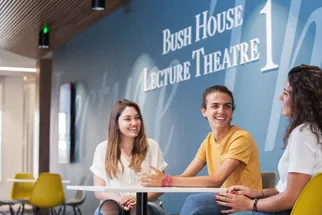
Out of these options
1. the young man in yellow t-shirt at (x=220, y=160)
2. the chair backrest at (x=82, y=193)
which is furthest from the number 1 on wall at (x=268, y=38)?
the chair backrest at (x=82, y=193)

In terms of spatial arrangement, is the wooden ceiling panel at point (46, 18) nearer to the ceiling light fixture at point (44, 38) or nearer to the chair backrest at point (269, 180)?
the ceiling light fixture at point (44, 38)

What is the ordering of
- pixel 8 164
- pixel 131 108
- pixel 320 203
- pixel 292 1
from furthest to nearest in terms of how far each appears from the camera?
pixel 8 164, pixel 292 1, pixel 131 108, pixel 320 203

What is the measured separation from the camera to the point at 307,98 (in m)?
2.72

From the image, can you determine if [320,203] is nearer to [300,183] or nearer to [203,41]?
[300,183]

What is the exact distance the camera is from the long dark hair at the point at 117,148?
13.2 ft

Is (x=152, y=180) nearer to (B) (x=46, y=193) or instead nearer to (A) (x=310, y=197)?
(A) (x=310, y=197)

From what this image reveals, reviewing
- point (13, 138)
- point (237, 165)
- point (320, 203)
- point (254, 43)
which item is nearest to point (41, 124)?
point (13, 138)

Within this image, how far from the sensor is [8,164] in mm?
15969

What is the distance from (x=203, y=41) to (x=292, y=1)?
4.96ft

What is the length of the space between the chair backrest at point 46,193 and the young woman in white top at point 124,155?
17.2ft

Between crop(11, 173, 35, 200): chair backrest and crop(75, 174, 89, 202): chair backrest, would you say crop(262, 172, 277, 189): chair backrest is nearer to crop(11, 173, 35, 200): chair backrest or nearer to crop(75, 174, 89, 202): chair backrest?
crop(75, 174, 89, 202): chair backrest

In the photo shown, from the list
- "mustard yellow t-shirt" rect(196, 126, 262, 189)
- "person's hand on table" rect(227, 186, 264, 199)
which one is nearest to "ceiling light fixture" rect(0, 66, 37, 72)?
"mustard yellow t-shirt" rect(196, 126, 262, 189)

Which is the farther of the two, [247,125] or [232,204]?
[247,125]

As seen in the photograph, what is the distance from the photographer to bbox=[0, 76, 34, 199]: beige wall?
1591 centimetres
